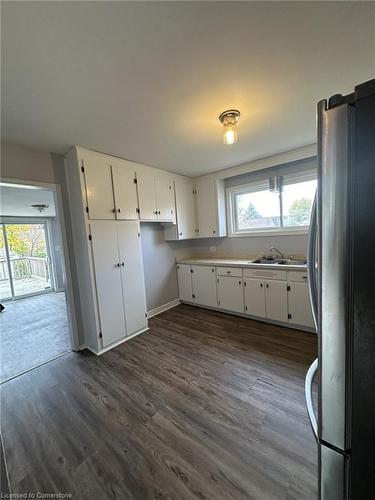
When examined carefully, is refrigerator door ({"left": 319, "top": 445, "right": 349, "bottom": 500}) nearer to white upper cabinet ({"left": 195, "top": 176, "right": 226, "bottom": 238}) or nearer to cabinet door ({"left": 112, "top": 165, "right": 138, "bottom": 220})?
cabinet door ({"left": 112, "top": 165, "right": 138, "bottom": 220})

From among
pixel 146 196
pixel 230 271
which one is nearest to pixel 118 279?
pixel 146 196

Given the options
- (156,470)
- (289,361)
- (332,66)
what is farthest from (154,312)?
(332,66)

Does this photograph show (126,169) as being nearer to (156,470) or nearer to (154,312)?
(154,312)

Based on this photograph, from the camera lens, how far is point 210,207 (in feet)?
12.7

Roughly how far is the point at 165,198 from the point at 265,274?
6.49ft

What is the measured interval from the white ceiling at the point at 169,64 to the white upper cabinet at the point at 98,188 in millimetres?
334

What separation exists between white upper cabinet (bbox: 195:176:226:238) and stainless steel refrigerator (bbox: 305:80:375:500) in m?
3.14

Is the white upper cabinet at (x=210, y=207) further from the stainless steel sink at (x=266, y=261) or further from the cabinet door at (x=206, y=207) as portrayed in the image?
the stainless steel sink at (x=266, y=261)

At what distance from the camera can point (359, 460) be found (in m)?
0.63

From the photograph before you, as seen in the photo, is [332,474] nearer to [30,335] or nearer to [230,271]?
[230,271]

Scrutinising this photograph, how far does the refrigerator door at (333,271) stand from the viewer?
0.60 meters

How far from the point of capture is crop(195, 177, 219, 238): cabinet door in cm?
381

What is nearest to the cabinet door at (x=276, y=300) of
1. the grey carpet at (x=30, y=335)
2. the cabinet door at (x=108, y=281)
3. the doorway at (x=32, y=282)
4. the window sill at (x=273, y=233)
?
the window sill at (x=273, y=233)

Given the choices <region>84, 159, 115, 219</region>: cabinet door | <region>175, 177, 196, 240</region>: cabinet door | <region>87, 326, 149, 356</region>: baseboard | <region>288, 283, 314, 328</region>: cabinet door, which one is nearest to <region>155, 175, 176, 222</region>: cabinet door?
<region>175, 177, 196, 240</region>: cabinet door
